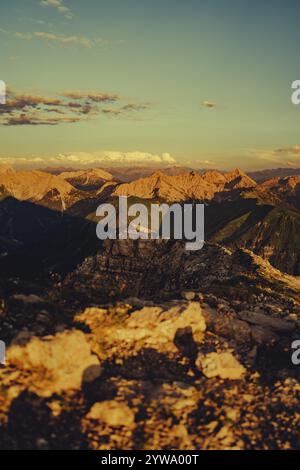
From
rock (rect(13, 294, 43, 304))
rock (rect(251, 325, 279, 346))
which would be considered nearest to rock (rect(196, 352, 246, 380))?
rock (rect(251, 325, 279, 346))

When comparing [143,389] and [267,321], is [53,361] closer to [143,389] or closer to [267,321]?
[143,389]

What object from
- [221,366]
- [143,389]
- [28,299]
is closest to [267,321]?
[221,366]

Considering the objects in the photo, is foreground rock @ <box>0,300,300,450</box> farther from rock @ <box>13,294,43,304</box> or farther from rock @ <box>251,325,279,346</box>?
rock @ <box>13,294,43,304</box>

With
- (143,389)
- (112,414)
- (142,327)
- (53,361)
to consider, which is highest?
(142,327)

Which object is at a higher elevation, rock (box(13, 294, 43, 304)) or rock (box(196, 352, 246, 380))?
rock (box(13, 294, 43, 304))
